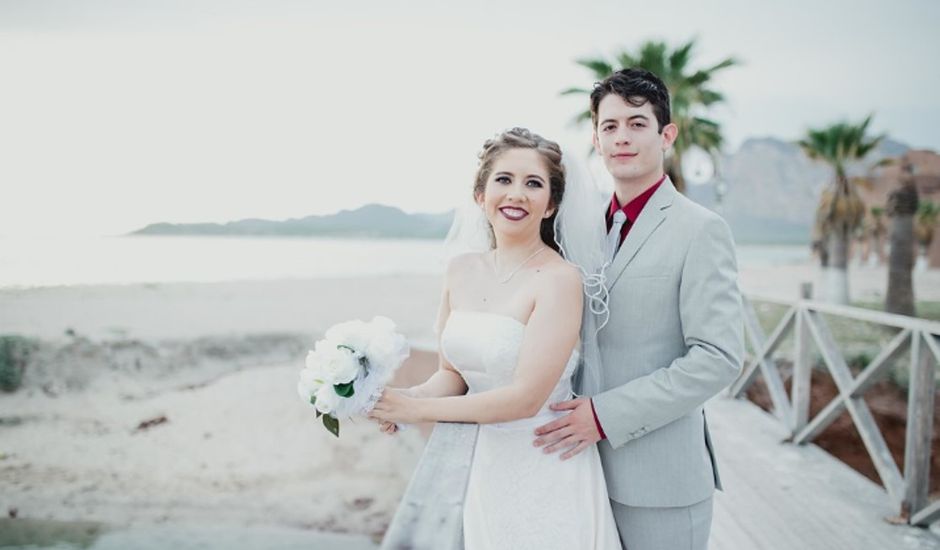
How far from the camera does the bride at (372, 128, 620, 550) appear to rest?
1.80m

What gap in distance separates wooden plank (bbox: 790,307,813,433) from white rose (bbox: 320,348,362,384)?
5.13 metres

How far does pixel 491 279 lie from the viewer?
7.18 feet

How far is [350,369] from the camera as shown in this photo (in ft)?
5.07

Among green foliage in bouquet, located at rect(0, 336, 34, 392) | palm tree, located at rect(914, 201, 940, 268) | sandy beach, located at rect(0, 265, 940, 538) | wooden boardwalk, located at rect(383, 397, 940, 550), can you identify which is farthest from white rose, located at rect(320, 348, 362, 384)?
palm tree, located at rect(914, 201, 940, 268)

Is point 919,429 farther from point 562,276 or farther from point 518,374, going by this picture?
point 518,374

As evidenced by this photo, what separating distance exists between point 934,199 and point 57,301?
217 ft

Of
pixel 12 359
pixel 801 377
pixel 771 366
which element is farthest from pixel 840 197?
pixel 12 359

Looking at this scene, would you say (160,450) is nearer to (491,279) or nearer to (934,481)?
(491,279)

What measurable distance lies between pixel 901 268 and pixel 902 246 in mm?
618

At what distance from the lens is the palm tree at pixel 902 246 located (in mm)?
15961

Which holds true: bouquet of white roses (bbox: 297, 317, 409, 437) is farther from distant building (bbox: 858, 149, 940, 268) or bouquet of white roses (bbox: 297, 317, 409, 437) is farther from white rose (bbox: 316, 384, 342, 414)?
distant building (bbox: 858, 149, 940, 268)

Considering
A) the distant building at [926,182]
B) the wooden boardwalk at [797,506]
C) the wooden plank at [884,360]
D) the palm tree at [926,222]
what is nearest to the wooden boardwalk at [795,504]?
the wooden boardwalk at [797,506]

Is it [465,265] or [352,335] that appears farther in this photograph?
[465,265]

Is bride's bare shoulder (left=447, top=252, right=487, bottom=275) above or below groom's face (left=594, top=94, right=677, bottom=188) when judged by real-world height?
below
